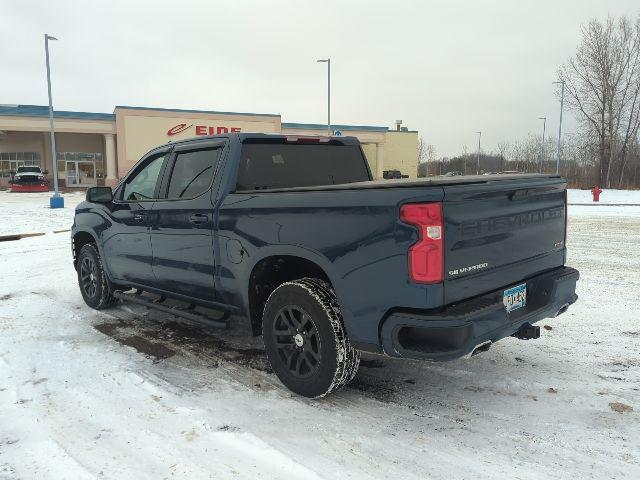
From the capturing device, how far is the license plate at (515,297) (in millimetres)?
3350

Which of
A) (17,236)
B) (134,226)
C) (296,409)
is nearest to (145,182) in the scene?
(134,226)

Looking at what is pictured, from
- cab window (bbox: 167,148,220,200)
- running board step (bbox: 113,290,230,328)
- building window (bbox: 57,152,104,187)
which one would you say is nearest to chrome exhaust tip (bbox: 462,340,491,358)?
running board step (bbox: 113,290,230,328)

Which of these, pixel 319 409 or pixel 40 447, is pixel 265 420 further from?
pixel 40 447

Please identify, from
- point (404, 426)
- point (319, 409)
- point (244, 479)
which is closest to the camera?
point (244, 479)

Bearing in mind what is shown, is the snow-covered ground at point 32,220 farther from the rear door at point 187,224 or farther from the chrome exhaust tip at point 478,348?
the chrome exhaust tip at point 478,348

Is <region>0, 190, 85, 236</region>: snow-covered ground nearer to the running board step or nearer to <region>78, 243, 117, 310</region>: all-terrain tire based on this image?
<region>78, 243, 117, 310</region>: all-terrain tire

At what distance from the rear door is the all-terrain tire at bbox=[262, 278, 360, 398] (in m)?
0.86

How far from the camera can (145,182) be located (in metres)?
5.25

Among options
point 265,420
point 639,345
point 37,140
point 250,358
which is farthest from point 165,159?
point 37,140

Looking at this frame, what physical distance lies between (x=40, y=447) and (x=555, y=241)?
3.82 m

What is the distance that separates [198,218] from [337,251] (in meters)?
1.56

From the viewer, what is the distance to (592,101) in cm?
4416

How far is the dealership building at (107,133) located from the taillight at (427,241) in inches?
1261

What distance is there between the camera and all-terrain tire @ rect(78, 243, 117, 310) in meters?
5.95
